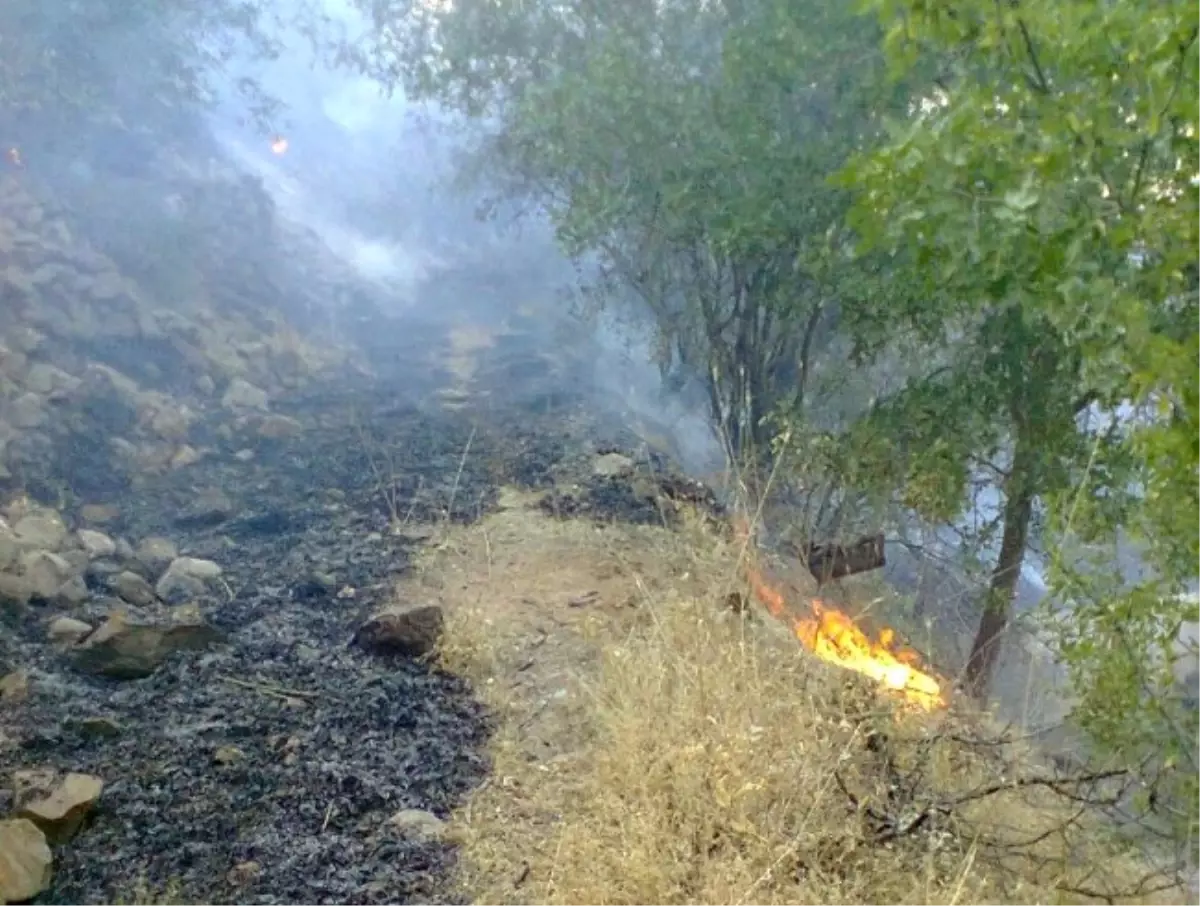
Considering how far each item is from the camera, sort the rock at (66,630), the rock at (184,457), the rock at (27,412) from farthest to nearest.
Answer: the rock at (184,457), the rock at (27,412), the rock at (66,630)

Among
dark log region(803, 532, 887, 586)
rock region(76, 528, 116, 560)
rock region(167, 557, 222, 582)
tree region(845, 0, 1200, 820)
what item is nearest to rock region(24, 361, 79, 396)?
rock region(76, 528, 116, 560)

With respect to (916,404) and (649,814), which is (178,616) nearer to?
(649,814)

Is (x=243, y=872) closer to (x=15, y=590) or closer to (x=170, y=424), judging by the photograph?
(x=15, y=590)

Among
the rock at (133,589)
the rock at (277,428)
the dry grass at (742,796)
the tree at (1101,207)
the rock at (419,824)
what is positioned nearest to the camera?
the tree at (1101,207)

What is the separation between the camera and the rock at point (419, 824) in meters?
3.67

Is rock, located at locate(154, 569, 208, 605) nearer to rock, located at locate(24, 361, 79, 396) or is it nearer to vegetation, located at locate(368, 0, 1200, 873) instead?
vegetation, located at locate(368, 0, 1200, 873)

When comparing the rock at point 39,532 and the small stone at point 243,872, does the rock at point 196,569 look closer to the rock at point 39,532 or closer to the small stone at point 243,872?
the rock at point 39,532

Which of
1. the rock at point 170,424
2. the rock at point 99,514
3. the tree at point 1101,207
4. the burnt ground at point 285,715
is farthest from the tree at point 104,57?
the tree at point 1101,207

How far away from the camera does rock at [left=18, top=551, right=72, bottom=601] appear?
566 centimetres

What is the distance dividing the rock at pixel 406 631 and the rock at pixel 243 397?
670 centimetres

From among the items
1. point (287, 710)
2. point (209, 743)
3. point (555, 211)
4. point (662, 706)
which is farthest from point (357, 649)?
point (555, 211)

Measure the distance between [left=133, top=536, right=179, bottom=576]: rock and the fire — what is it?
3.68 m

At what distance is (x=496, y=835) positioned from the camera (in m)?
3.65

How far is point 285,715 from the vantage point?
457 cm
